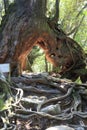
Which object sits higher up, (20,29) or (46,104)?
(20,29)

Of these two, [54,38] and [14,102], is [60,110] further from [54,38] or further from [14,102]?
[54,38]

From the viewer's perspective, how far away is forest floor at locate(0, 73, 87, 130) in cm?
350

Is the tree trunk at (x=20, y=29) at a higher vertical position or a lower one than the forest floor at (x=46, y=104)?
higher

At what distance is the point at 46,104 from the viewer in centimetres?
414

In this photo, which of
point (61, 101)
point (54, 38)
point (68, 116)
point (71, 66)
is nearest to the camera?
point (68, 116)

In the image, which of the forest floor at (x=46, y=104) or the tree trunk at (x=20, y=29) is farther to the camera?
the tree trunk at (x=20, y=29)

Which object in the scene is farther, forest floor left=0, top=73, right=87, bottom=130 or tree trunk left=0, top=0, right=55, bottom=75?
tree trunk left=0, top=0, right=55, bottom=75

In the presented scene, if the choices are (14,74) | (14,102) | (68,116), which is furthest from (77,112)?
(14,74)

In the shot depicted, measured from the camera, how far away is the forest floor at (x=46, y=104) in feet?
11.5

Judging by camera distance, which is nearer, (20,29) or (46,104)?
(46,104)

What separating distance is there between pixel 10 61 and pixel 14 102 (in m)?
2.43

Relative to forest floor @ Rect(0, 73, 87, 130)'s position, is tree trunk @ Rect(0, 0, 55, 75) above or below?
above

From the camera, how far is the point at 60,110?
3955mm

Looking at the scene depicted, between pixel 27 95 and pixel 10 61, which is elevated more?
pixel 10 61
